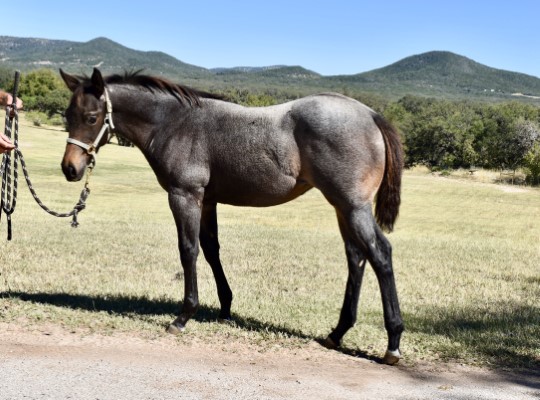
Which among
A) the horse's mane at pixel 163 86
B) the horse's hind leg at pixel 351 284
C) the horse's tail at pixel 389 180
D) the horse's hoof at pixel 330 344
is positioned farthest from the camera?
the horse's mane at pixel 163 86

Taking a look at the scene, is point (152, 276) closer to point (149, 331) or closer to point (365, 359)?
point (149, 331)

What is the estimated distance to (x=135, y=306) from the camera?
786 cm

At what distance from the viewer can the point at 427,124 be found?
90500mm

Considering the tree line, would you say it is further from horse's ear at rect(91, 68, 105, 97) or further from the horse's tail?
the horse's tail

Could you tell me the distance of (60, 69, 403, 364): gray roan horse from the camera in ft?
19.9

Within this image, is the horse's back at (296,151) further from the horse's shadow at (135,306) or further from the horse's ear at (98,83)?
the horse's shadow at (135,306)

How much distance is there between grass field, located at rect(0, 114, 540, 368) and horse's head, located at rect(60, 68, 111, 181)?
1763mm

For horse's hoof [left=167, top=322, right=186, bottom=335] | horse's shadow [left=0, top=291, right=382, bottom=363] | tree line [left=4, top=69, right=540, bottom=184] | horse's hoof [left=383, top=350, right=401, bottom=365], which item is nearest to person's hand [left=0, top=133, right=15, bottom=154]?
horse's shadow [left=0, top=291, right=382, bottom=363]

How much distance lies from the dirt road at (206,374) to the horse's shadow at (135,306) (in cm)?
73

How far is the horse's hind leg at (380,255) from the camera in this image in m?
6.01

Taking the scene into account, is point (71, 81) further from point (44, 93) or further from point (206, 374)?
point (44, 93)

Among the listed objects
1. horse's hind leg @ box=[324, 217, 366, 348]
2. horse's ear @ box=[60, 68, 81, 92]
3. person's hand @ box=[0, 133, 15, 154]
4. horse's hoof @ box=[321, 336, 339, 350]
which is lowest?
horse's hoof @ box=[321, 336, 339, 350]

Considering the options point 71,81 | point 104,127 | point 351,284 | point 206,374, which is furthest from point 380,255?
point 71,81

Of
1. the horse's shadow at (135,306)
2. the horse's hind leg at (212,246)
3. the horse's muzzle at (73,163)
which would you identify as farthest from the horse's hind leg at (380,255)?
the horse's muzzle at (73,163)
